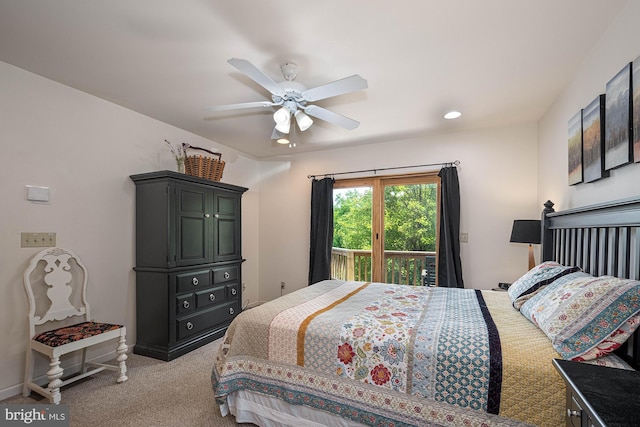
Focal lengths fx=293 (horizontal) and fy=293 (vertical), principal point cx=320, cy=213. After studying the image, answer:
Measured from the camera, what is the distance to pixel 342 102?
2873 millimetres

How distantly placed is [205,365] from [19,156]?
2.31 m

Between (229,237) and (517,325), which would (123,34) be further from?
(517,325)

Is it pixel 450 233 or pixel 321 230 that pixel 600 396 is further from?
pixel 321 230

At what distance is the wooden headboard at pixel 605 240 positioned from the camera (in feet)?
4.70

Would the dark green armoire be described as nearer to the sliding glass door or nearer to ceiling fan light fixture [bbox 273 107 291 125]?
ceiling fan light fixture [bbox 273 107 291 125]

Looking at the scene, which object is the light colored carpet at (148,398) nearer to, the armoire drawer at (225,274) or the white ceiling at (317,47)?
the armoire drawer at (225,274)

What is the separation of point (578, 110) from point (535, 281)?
142cm

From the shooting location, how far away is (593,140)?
6.59 feet

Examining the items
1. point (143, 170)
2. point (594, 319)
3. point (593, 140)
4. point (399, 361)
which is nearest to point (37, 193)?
point (143, 170)

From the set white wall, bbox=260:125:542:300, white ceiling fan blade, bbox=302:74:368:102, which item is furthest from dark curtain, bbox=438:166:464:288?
white ceiling fan blade, bbox=302:74:368:102

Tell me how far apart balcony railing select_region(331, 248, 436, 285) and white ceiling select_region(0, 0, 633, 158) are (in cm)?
198

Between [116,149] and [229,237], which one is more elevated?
[116,149]

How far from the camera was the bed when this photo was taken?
1.27 metres

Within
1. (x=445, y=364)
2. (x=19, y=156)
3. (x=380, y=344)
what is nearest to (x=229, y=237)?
(x=19, y=156)
